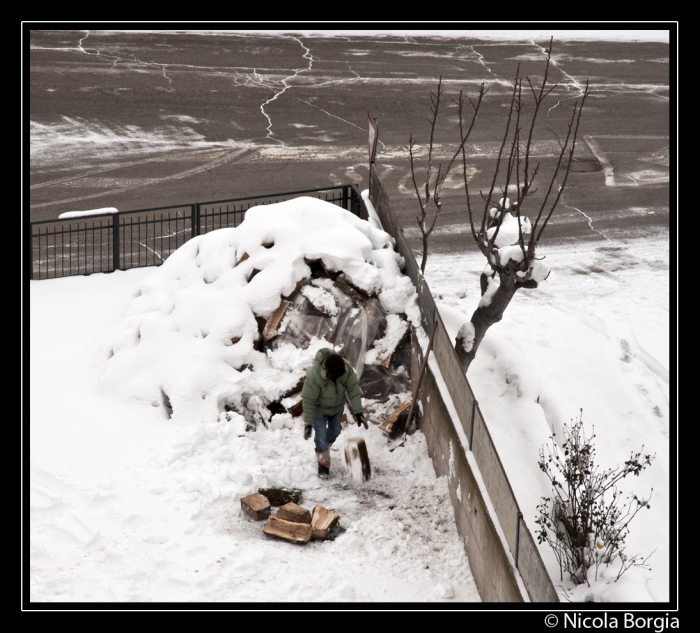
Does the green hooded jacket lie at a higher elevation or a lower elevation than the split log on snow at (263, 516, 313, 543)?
higher

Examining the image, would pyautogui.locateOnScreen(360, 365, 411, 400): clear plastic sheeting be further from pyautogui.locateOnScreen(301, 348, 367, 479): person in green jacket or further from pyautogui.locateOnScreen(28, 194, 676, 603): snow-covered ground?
pyautogui.locateOnScreen(301, 348, 367, 479): person in green jacket

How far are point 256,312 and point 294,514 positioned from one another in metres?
2.78

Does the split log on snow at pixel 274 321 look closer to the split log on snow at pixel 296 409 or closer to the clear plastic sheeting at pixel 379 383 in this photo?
the split log on snow at pixel 296 409

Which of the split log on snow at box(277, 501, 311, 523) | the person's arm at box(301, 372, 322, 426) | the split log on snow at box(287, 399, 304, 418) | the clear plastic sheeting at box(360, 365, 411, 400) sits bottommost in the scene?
the split log on snow at box(277, 501, 311, 523)

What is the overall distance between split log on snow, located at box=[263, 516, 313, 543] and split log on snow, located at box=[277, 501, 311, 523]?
48 millimetres

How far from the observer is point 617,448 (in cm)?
930

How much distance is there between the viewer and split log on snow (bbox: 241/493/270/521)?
7340 mm

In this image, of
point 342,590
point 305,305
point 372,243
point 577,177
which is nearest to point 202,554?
point 342,590

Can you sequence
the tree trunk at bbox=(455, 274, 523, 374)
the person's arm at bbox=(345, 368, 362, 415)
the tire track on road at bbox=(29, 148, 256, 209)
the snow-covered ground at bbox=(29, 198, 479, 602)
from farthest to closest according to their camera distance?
the tire track on road at bbox=(29, 148, 256, 209), the tree trunk at bbox=(455, 274, 523, 374), the person's arm at bbox=(345, 368, 362, 415), the snow-covered ground at bbox=(29, 198, 479, 602)

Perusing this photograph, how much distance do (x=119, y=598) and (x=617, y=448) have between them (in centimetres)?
556

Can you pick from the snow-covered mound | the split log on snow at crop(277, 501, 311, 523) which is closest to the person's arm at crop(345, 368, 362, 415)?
the snow-covered mound

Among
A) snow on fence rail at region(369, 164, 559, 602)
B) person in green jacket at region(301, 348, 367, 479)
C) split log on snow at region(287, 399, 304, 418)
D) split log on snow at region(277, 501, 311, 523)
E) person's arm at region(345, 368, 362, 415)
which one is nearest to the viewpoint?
snow on fence rail at region(369, 164, 559, 602)
